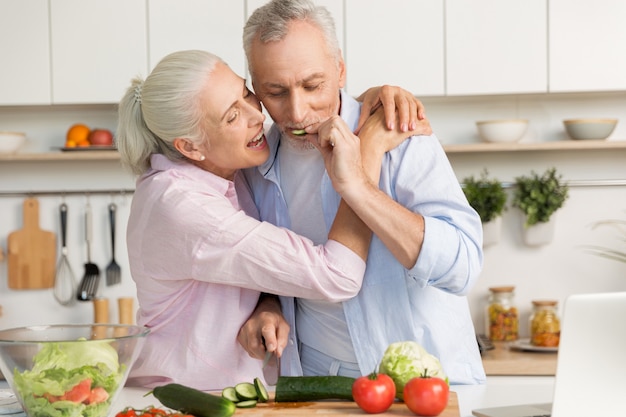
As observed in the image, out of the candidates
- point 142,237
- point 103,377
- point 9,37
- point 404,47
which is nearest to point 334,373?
point 142,237

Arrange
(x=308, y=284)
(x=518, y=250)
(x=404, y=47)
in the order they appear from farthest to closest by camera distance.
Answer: (x=518, y=250) → (x=404, y=47) → (x=308, y=284)

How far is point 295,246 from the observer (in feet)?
6.17

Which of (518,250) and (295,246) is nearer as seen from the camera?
(295,246)

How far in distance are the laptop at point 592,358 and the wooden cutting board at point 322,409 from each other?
0.25 metres

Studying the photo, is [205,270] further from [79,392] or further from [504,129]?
[504,129]

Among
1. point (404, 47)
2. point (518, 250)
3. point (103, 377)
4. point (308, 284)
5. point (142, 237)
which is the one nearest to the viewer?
point (103, 377)

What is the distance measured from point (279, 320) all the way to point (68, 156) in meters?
2.02

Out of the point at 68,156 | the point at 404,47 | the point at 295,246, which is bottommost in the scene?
the point at 295,246

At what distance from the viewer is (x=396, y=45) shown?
3.57m

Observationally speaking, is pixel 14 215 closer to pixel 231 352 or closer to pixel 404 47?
pixel 404 47

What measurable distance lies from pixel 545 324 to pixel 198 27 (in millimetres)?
1769

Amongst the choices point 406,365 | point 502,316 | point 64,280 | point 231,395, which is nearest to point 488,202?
point 502,316

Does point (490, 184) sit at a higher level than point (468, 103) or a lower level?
lower

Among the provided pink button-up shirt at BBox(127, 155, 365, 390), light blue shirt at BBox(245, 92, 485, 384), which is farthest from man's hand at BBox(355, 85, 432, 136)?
pink button-up shirt at BBox(127, 155, 365, 390)
